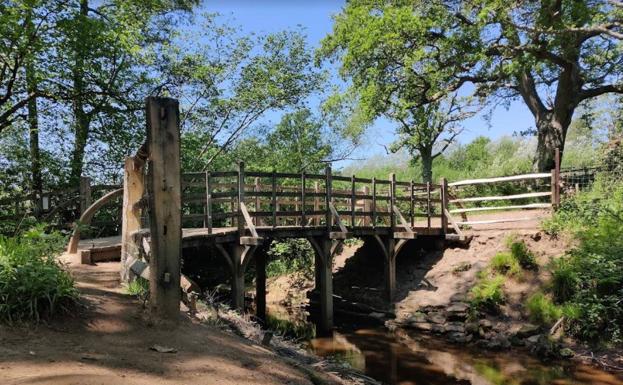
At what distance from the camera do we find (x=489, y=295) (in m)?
11.2

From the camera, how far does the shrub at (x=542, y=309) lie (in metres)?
10.1

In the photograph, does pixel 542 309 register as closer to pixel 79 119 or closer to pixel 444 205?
pixel 444 205

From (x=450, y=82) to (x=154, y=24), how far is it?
1143 centimetres

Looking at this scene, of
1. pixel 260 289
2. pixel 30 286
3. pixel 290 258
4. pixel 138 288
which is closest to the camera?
pixel 30 286

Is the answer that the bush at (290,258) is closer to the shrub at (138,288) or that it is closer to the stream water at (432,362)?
the stream water at (432,362)

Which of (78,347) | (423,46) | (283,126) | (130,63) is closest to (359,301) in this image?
(423,46)

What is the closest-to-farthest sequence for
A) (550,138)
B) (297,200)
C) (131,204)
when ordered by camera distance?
(131,204) → (297,200) → (550,138)

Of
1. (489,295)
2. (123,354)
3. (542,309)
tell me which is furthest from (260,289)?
(123,354)

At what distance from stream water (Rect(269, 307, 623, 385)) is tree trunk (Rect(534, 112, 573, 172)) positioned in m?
11.0

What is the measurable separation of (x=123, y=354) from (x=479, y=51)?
15.6m

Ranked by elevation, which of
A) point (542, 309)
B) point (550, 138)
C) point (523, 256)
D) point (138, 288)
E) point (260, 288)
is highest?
point (550, 138)

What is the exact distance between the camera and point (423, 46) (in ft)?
56.8

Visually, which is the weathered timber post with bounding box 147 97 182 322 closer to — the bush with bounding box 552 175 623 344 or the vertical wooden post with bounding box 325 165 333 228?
the vertical wooden post with bounding box 325 165 333 228

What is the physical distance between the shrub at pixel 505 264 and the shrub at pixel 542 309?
985 mm
